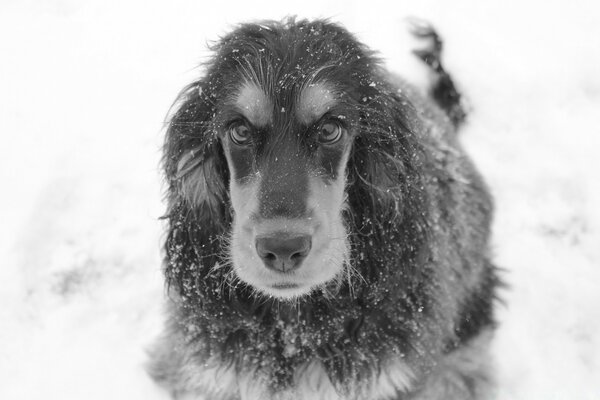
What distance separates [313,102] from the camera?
9.21 feet

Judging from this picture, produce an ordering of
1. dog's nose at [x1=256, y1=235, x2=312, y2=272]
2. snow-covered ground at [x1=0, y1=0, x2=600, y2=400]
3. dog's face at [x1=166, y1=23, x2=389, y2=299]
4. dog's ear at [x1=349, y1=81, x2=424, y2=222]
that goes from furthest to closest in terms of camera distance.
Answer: snow-covered ground at [x1=0, y1=0, x2=600, y2=400]
dog's ear at [x1=349, y1=81, x2=424, y2=222]
dog's face at [x1=166, y1=23, x2=389, y2=299]
dog's nose at [x1=256, y1=235, x2=312, y2=272]

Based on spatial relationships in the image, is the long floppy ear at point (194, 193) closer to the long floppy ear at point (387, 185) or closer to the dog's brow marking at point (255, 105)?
the dog's brow marking at point (255, 105)

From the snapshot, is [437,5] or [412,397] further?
[437,5]

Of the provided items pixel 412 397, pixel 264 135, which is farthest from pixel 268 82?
pixel 412 397

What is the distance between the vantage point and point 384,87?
3.14 metres

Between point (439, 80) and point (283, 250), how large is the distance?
287 centimetres

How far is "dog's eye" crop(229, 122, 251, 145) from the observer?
9.51 ft

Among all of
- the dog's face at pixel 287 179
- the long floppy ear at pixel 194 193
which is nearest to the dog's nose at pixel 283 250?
the dog's face at pixel 287 179

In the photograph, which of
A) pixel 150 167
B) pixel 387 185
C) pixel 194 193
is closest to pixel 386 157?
pixel 387 185

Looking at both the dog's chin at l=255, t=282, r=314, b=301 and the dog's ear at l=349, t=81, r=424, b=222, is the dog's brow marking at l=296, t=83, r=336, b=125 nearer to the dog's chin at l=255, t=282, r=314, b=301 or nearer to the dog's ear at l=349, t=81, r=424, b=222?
the dog's ear at l=349, t=81, r=424, b=222

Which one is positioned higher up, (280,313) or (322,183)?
(322,183)

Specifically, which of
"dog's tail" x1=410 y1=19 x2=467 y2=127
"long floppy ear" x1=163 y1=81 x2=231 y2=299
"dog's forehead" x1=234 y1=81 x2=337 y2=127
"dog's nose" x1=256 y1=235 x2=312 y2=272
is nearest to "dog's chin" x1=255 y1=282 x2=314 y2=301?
"dog's nose" x1=256 y1=235 x2=312 y2=272

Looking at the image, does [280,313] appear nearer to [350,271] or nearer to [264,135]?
[350,271]

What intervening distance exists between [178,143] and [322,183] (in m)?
0.81
